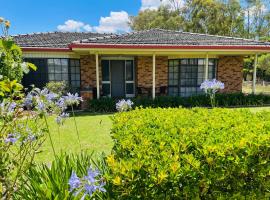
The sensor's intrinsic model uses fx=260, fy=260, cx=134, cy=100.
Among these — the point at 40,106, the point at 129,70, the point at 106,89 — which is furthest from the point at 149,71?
the point at 40,106

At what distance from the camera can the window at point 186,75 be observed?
A: 16125 mm

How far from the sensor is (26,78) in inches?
554

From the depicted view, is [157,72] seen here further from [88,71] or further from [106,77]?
[88,71]

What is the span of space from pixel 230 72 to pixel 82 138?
11930 mm

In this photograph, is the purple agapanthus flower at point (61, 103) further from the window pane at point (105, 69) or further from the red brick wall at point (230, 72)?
the red brick wall at point (230, 72)

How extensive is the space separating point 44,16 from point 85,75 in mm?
→ 14763

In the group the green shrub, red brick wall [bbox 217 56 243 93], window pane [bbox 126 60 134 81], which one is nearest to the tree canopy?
red brick wall [bbox 217 56 243 93]

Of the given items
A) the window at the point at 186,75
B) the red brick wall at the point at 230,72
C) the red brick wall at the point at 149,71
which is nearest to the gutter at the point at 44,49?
the red brick wall at the point at 149,71

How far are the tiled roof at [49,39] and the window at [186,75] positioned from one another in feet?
21.8

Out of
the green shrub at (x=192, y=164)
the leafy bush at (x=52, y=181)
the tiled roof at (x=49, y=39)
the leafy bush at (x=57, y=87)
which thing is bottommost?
the leafy bush at (x=52, y=181)

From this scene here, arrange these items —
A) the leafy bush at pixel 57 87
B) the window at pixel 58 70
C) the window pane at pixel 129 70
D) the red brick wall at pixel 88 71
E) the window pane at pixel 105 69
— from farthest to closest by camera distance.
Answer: the window pane at pixel 129 70
the window pane at pixel 105 69
the red brick wall at pixel 88 71
the window at pixel 58 70
the leafy bush at pixel 57 87

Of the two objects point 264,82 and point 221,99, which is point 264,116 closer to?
point 221,99

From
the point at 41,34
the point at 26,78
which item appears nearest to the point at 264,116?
the point at 26,78

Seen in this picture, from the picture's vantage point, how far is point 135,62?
1549 centimetres
